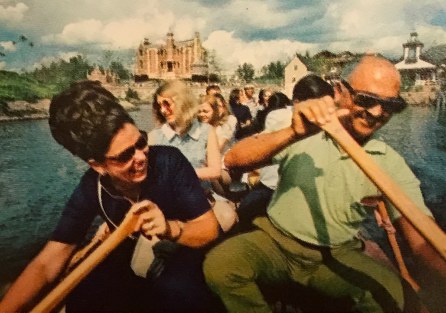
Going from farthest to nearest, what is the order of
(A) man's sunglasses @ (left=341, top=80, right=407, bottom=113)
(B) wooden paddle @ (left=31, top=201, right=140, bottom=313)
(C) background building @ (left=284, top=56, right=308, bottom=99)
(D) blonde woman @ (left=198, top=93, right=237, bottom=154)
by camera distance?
1. (D) blonde woman @ (left=198, top=93, right=237, bottom=154)
2. (C) background building @ (left=284, top=56, right=308, bottom=99)
3. (A) man's sunglasses @ (left=341, top=80, right=407, bottom=113)
4. (B) wooden paddle @ (left=31, top=201, right=140, bottom=313)

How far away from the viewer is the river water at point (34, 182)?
2289mm

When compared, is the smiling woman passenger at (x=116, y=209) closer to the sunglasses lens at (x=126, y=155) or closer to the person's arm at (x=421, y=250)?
the sunglasses lens at (x=126, y=155)

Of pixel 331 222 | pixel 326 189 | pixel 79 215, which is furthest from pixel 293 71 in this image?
pixel 79 215

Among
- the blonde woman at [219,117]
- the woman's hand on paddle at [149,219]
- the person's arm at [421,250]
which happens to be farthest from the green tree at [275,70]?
the woman's hand on paddle at [149,219]

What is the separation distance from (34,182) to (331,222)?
173cm

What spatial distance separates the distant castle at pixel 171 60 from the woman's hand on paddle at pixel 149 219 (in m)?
0.99

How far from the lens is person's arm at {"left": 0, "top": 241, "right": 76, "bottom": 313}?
1.85 meters

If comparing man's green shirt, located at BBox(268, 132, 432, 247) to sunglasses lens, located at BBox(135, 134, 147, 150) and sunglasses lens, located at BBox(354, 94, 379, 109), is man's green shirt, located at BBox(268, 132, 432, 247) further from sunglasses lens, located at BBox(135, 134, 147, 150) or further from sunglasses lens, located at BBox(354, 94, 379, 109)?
sunglasses lens, located at BBox(135, 134, 147, 150)

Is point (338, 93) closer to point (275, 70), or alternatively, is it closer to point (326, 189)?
point (326, 189)

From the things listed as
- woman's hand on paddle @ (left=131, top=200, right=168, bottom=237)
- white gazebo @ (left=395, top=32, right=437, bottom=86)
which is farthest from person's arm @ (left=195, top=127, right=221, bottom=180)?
white gazebo @ (left=395, top=32, right=437, bottom=86)

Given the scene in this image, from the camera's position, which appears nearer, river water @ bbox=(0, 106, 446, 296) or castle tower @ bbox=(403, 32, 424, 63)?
river water @ bbox=(0, 106, 446, 296)

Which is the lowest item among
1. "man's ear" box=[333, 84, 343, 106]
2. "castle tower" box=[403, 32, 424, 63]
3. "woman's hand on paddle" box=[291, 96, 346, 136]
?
"woman's hand on paddle" box=[291, 96, 346, 136]

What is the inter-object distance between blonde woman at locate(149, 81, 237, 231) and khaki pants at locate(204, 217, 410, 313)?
0.41m

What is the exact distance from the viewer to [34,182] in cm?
243
